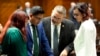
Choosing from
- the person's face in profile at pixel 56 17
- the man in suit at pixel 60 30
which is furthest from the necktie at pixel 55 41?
the person's face in profile at pixel 56 17

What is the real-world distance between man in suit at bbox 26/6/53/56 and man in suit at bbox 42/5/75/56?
0.23m

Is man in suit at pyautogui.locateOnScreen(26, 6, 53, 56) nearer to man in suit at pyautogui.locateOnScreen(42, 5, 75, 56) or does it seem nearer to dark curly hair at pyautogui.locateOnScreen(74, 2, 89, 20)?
man in suit at pyautogui.locateOnScreen(42, 5, 75, 56)

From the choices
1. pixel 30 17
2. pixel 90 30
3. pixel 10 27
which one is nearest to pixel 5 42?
pixel 10 27

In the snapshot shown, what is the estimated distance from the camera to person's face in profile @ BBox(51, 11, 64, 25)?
401 cm

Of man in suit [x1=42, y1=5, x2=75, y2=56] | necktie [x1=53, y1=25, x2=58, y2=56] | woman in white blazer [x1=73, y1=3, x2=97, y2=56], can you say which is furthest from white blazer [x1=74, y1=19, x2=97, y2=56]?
necktie [x1=53, y1=25, x2=58, y2=56]

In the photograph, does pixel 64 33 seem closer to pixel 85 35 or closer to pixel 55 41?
pixel 55 41

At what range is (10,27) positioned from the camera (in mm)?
2934

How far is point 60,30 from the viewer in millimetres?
4215

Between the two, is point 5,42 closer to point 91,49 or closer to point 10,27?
point 10,27

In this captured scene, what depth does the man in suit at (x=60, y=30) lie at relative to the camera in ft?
13.3

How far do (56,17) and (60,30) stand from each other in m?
0.27

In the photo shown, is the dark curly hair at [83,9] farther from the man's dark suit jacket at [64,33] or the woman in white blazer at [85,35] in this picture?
the man's dark suit jacket at [64,33]

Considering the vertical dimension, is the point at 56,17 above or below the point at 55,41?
above

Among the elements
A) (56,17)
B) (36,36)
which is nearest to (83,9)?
(56,17)
